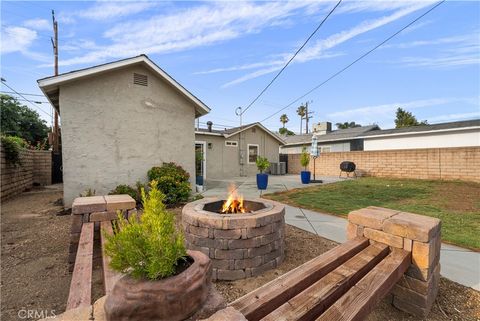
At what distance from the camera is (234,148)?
17.2m

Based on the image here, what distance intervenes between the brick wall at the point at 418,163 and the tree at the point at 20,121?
3101 centimetres

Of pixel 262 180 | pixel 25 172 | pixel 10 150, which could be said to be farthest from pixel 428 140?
pixel 25 172

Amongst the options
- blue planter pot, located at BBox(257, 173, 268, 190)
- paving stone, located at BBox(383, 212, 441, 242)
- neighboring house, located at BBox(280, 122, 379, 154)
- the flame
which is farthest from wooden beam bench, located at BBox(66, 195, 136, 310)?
neighboring house, located at BBox(280, 122, 379, 154)

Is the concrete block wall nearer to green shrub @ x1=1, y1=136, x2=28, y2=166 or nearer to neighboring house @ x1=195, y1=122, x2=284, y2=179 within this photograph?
green shrub @ x1=1, y1=136, x2=28, y2=166

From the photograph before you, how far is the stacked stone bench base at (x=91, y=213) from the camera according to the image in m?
3.12

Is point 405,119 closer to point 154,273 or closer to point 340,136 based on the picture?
point 340,136

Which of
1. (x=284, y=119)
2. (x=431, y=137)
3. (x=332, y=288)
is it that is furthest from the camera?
(x=284, y=119)

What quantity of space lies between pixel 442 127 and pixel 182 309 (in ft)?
74.3

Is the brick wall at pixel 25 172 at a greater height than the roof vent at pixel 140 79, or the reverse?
the roof vent at pixel 140 79

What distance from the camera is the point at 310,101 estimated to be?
37062 mm

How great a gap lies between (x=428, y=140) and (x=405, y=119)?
18998mm

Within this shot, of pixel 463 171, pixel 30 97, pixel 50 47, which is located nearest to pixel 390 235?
pixel 463 171

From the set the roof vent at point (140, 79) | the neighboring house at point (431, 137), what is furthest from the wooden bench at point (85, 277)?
the neighboring house at point (431, 137)

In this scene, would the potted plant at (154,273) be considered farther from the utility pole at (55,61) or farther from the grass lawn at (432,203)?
the utility pole at (55,61)
